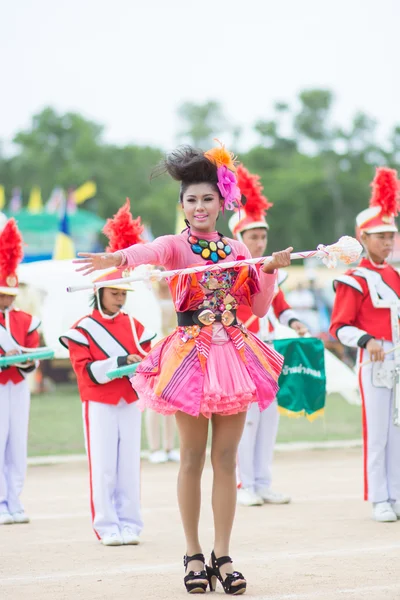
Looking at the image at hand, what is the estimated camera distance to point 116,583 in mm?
5316

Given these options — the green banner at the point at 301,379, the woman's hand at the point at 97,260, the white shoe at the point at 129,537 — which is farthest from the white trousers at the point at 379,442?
the woman's hand at the point at 97,260

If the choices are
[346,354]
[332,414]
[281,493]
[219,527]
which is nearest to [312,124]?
[346,354]

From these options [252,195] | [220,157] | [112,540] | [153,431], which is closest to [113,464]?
[112,540]

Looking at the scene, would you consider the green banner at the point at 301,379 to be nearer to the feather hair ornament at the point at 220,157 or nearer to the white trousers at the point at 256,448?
the white trousers at the point at 256,448

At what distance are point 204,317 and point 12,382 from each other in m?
3.24

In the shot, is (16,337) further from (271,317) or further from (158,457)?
(158,457)

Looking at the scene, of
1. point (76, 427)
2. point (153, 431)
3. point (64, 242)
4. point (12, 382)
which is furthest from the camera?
point (64, 242)

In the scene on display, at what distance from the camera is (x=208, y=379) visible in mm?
4934

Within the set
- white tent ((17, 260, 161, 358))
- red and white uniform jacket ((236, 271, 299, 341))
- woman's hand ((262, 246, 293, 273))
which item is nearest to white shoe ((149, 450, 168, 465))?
white tent ((17, 260, 161, 358))

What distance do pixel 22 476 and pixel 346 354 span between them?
14230 millimetres

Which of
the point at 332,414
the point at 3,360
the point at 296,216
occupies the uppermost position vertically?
the point at 296,216

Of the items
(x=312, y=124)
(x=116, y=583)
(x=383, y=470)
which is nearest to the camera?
(x=116, y=583)

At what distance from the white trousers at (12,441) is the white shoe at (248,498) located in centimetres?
172

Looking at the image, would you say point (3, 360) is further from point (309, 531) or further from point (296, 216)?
point (296, 216)
